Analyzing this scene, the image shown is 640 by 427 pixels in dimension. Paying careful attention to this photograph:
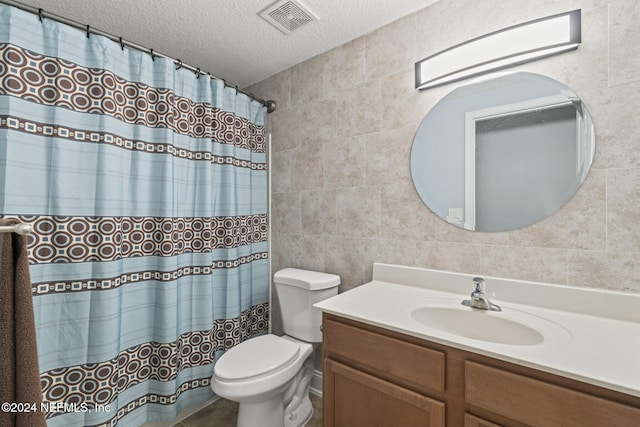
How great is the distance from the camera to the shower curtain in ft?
3.74

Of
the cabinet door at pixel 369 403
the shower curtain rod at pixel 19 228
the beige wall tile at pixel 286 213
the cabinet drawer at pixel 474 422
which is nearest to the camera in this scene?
the shower curtain rod at pixel 19 228

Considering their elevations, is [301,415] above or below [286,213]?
below

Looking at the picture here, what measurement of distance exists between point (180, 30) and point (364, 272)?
181 centimetres

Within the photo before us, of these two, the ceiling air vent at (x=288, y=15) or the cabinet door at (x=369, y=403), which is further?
the ceiling air vent at (x=288, y=15)

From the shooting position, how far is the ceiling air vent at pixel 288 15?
1.45m

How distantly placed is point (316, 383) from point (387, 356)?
1.11m

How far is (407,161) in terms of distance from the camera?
60.9 inches

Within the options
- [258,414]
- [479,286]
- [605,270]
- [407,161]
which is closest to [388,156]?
[407,161]

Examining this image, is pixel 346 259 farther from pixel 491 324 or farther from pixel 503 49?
pixel 503 49

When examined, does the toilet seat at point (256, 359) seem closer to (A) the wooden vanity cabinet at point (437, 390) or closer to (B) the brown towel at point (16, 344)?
(A) the wooden vanity cabinet at point (437, 390)

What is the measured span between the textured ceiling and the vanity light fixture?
1.15 ft

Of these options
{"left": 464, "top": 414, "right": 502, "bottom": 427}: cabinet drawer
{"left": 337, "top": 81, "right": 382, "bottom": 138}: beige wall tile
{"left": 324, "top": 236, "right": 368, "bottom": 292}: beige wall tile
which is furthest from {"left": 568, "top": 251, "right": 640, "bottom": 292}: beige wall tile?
{"left": 337, "top": 81, "right": 382, "bottom": 138}: beige wall tile

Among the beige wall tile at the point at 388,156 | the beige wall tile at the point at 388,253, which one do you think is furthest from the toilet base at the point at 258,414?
the beige wall tile at the point at 388,156

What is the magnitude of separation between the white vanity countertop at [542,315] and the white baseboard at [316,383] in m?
0.84
